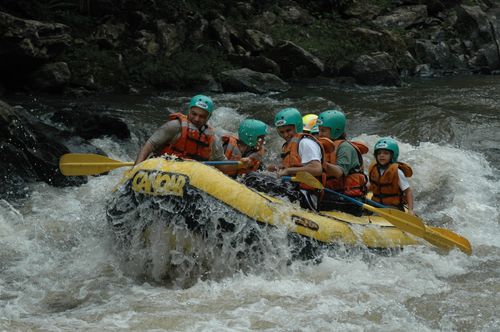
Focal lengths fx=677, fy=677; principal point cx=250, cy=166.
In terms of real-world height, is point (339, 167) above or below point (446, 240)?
above

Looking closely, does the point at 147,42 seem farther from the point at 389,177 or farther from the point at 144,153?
the point at 144,153

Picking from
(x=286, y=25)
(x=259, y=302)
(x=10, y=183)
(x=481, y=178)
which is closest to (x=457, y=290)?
(x=259, y=302)

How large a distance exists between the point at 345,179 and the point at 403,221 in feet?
2.38

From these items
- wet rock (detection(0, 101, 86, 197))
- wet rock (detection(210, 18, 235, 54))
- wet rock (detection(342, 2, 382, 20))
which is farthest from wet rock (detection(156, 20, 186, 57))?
wet rock (detection(0, 101, 86, 197))

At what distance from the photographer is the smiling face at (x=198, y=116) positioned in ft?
20.4

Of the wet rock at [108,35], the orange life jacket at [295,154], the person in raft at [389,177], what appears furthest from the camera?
the wet rock at [108,35]

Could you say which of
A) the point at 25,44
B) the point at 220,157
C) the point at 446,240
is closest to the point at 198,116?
the point at 220,157

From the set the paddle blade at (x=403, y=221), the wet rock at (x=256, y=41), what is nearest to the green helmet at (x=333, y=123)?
the paddle blade at (x=403, y=221)

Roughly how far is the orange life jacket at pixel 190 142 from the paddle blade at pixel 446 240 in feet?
7.14

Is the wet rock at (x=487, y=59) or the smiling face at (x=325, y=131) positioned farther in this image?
the wet rock at (x=487, y=59)

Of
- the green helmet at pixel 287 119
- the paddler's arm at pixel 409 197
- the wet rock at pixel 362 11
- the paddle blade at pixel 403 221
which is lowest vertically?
the wet rock at pixel 362 11

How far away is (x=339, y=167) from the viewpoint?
6.27 m

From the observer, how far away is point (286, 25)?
60.5 ft

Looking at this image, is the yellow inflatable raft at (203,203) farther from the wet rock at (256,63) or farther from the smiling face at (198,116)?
the wet rock at (256,63)
